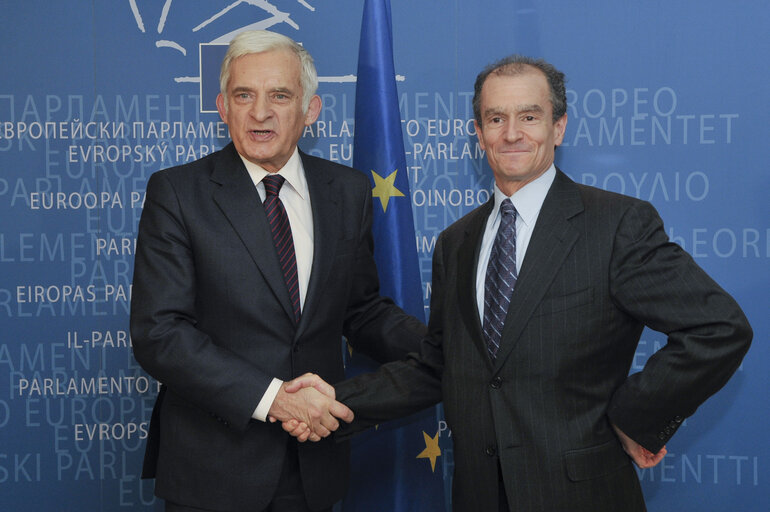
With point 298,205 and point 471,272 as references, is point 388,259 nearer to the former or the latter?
point 298,205

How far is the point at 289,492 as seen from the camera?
2240 mm

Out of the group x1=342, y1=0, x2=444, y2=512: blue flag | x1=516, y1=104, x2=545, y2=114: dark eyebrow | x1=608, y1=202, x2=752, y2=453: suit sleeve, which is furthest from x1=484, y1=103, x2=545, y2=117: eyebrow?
Answer: x1=342, y1=0, x2=444, y2=512: blue flag

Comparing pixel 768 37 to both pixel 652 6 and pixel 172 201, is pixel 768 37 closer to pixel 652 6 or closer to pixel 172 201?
pixel 652 6

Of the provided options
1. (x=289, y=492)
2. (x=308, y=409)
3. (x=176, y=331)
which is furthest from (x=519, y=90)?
(x=289, y=492)

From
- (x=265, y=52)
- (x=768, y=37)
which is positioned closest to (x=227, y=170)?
(x=265, y=52)

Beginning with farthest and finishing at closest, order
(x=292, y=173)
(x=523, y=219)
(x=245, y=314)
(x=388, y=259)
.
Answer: (x=388, y=259), (x=292, y=173), (x=245, y=314), (x=523, y=219)

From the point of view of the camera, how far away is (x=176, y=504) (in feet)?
7.27

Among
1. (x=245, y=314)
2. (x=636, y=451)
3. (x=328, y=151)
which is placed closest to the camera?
(x=636, y=451)

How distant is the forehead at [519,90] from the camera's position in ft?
6.96

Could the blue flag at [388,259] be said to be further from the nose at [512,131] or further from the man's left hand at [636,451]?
the man's left hand at [636,451]

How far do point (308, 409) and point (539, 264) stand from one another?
0.82m

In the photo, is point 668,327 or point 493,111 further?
point 493,111

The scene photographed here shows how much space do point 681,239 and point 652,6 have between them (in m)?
1.04

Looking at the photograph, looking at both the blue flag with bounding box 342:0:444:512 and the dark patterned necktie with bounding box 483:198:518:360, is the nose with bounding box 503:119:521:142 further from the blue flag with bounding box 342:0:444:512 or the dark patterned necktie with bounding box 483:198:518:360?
the blue flag with bounding box 342:0:444:512
